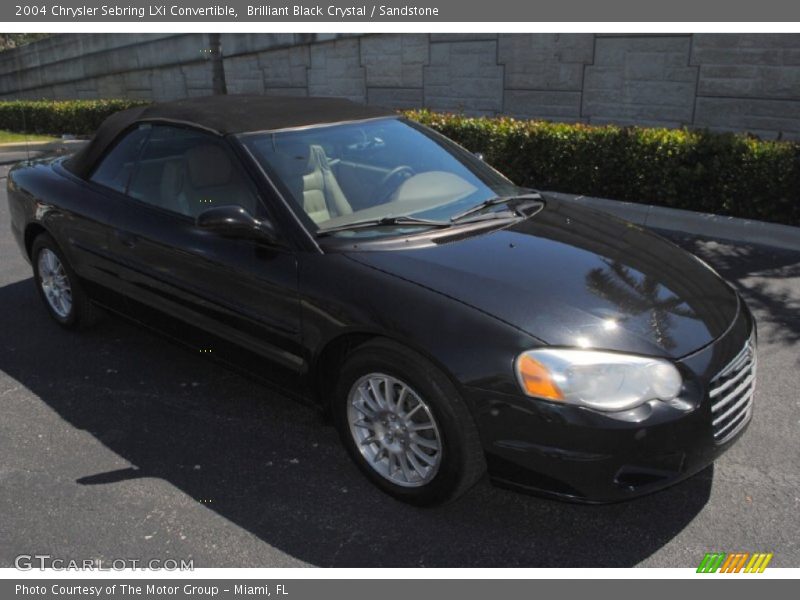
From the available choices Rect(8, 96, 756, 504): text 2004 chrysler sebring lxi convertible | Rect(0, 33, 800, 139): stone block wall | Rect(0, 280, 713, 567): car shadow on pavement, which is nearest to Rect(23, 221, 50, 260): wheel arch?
Rect(8, 96, 756, 504): text 2004 chrysler sebring lxi convertible

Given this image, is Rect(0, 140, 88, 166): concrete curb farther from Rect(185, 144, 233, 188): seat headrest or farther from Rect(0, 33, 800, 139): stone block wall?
Rect(185, 144, 233, 188): seat headrest

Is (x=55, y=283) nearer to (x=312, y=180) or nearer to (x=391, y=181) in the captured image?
(x=312, y=180)

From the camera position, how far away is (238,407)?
4215 mm

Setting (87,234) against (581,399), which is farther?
(87,234)

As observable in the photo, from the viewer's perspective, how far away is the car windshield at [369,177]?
371 centimetres

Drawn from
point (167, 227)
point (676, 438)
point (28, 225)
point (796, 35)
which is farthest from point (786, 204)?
point (28, 225)

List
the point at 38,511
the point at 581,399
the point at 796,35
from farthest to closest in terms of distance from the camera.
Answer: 1. the point at 796,35
2. the point at 38,511
3. the point at 581,399

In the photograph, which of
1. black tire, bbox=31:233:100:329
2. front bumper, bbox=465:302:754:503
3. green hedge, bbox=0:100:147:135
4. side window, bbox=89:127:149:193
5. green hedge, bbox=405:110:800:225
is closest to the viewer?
front bumper, bbox=465:302:754:503

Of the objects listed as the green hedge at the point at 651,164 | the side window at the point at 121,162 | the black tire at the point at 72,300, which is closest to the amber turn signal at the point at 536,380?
the side window at the point at 121,162

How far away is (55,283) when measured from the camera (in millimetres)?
5309

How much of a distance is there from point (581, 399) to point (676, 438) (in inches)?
15.9

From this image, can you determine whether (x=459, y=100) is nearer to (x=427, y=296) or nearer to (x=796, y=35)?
(x=796, y=35)

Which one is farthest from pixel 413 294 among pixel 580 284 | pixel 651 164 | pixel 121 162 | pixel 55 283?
pixel 651 164

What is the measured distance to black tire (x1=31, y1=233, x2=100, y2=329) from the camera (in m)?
5.02
